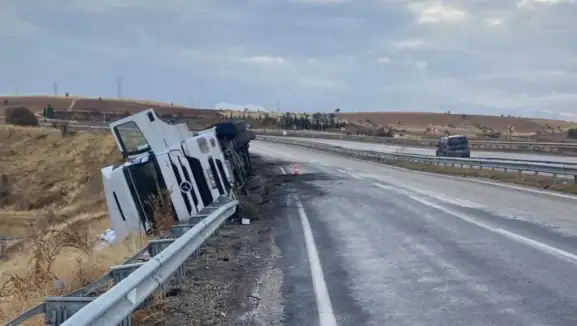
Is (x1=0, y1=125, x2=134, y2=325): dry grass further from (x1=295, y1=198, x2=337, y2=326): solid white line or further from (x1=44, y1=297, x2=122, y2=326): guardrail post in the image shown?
(x1=44, y1=297, x2=122, y2=326): guardrail post

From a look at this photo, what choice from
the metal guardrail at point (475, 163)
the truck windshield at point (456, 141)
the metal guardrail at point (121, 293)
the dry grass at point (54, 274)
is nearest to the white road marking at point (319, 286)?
the metal guardrail at point (121, 293)

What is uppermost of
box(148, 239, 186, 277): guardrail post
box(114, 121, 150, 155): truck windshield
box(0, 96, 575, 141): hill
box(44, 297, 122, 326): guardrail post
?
box(114, 121, 150, 155): truck windshield

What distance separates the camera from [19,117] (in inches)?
2707

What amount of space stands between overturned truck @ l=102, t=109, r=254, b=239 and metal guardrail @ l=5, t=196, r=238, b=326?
3.87 m

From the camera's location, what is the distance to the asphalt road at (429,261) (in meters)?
8.16

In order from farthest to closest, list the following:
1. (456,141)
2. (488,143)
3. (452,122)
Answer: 1. (452,122)
2. (488,143)
3. (456,141)

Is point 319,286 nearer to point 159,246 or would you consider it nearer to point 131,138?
point 159,246

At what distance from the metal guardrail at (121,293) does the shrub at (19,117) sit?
198 ft

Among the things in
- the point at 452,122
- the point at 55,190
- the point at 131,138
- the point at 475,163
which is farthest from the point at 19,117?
the point at 452,122

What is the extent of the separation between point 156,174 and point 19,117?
57.3 m

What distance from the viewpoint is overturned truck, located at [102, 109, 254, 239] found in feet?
50.4

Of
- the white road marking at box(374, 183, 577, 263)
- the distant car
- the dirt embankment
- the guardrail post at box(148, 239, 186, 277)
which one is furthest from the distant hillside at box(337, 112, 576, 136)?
the guardrail post at box(148, 239, 186, 277)

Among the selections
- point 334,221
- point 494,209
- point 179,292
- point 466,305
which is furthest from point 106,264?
point 494,209

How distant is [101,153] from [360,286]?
43670 millimetres
